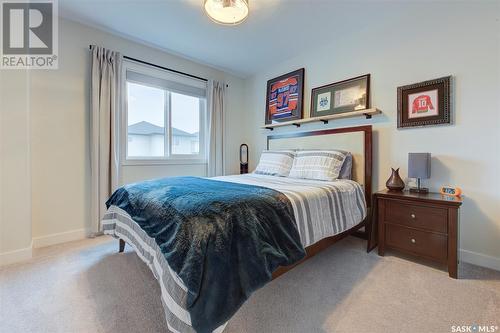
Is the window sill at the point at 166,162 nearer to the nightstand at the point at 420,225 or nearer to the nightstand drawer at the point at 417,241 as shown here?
the nightstand at the point at 420,225

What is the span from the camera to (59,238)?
2.46 m

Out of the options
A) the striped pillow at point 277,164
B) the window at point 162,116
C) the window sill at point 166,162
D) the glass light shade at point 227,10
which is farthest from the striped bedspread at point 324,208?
the window at point 162,116

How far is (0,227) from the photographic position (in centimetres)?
198

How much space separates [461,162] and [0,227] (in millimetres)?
4335

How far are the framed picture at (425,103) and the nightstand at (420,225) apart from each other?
0.78m

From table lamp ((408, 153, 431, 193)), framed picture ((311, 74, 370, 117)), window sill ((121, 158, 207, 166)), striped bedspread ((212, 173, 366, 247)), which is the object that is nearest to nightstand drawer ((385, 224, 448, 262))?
striped bedspread ((212, 173, 366, 247))

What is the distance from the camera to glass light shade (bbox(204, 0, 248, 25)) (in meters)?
1.77

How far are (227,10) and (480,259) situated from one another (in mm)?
3160

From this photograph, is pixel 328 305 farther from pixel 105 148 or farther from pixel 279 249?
pixel 105 148

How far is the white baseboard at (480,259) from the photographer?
1.87 metres

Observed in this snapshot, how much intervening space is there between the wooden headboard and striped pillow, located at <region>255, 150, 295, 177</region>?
1.15ft

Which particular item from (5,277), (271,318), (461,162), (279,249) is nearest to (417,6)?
(461,162)

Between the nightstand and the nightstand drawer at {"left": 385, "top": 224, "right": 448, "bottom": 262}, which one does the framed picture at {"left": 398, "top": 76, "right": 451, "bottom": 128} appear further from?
the nightstand drawer at {"left": 385, "top": 224, "right": 448, "bottom": 262}

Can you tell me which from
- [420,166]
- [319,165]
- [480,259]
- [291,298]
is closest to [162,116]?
[319,165]
